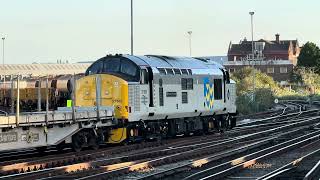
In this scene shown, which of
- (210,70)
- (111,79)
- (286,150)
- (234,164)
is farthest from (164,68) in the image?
(234,164)

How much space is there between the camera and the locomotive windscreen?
22.6 meters

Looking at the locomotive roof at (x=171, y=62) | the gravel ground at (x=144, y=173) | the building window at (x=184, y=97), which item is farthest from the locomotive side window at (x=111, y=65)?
the gravel ground at (x=144, y=173)

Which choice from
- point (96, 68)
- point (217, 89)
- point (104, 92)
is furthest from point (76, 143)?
point (217, 89)

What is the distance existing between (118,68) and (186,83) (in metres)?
3.80

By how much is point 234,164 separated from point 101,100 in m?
7.73

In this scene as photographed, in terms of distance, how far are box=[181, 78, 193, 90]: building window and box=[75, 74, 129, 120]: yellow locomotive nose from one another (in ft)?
13.2

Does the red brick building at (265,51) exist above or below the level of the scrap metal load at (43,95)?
above

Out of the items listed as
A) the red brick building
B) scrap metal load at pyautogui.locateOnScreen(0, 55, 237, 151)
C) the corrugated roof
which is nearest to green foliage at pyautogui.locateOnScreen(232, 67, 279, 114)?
the corrugated roof

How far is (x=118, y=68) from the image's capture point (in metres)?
23.2

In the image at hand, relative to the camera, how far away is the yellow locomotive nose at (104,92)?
72.1ft

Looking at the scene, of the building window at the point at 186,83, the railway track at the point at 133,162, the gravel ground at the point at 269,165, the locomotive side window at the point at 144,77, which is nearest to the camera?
the railway track at the point at 133,162

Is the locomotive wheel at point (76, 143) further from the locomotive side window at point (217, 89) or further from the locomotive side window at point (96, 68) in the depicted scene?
the locomotive side window at point (217, 89)

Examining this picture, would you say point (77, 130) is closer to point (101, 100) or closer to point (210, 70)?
point (101, 100)

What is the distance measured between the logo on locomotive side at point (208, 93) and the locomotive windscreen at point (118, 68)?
5.37 meters
